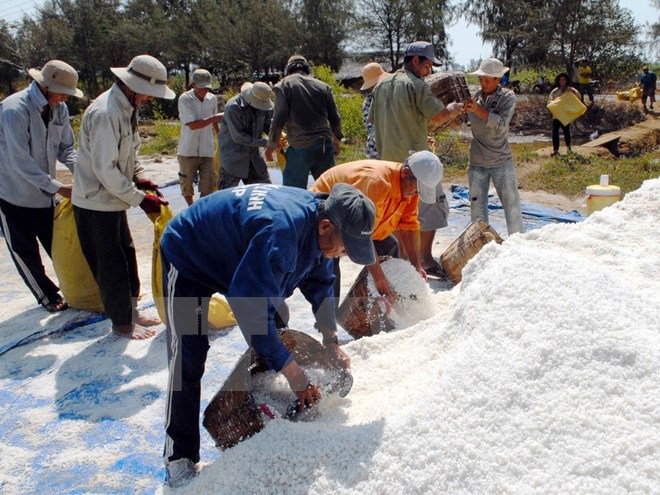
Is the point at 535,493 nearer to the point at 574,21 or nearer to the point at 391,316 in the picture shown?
the point at 391,316

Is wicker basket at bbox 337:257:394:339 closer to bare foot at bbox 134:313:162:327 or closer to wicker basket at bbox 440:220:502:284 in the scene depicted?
wicker basket at bbox 440:220:502:284

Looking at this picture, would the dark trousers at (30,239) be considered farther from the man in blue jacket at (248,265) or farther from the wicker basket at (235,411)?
the wicker basket at (235,411)

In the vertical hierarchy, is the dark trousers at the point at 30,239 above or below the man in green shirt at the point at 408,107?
below

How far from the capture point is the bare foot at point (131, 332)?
3053 millimetres

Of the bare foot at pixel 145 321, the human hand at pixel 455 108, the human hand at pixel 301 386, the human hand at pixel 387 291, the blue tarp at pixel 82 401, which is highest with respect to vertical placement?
the human hand at pixel 455 108

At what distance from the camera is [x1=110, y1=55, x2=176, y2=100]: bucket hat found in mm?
2691

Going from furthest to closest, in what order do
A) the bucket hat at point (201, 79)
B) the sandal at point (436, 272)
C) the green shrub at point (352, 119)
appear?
the green shrub at point (352, 119), the bucket hat at point (201, 79), the sandal at point (436, 272)

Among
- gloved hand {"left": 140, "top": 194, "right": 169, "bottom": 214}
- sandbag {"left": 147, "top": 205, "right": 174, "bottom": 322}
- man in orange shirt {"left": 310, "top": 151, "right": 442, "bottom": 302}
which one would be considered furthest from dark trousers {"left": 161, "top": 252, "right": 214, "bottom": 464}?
gloved hand {"left": 140, "top": 194, "right": 169, "bottom": 214}

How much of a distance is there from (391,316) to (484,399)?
1.18 metres

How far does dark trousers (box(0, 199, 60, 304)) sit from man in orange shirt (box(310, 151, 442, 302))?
66.7 inches

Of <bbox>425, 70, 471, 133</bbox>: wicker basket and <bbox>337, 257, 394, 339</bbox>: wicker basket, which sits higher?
<bbox>425, 70, 471, 133</bbox>: wicker basket

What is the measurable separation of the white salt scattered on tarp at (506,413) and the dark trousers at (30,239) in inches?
81.9

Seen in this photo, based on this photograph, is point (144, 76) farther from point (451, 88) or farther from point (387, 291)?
point (451, 88)

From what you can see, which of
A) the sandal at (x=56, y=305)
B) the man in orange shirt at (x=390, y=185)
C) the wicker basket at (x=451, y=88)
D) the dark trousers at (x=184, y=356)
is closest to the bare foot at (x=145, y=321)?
the sandal at (x=56, y=305)
